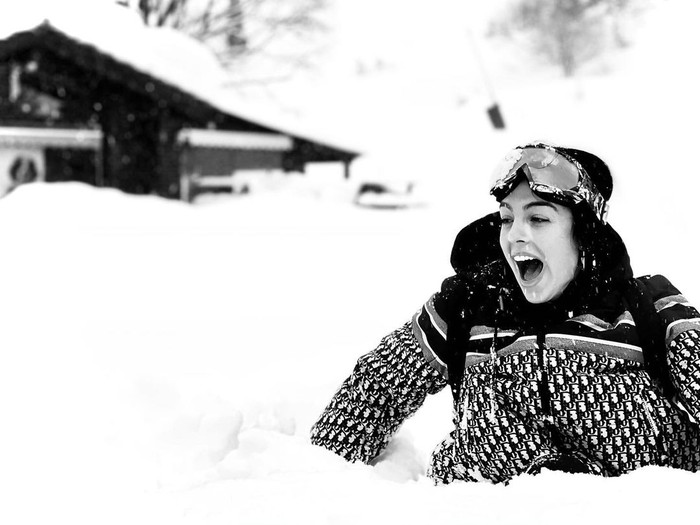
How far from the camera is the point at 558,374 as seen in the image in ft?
6.71

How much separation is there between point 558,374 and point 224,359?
249cm

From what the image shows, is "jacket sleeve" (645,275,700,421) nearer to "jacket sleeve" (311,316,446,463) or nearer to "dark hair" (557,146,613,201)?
"dark hair" (557,146,613,201)

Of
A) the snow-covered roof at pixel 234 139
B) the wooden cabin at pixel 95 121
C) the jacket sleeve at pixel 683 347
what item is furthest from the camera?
the snow-covered roof at pixel 234 139

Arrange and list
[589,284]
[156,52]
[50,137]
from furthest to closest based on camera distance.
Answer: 1. [156,52]
2. [50,137]
3. [589,284]

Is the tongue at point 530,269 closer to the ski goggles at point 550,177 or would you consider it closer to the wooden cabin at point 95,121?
the ski goggles at point 550,177

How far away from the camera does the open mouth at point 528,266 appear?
6.82ft

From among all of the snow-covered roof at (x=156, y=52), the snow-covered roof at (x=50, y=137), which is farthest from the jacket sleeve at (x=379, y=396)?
the snow-covered roof at (x=50, y=137)

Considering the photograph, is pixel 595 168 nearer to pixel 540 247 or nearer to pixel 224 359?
pixel 540 247

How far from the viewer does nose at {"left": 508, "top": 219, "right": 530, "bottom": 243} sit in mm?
2068

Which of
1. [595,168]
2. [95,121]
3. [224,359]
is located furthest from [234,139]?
[595,168]

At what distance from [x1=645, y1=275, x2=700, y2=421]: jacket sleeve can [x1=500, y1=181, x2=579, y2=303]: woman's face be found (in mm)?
275

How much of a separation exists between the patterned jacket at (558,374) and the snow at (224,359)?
281 millimetres

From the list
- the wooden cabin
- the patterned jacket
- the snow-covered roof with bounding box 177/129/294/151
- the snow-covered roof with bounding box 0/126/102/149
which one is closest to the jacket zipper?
the patterned jacket

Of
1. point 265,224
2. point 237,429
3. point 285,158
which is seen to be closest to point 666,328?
point 237,429
